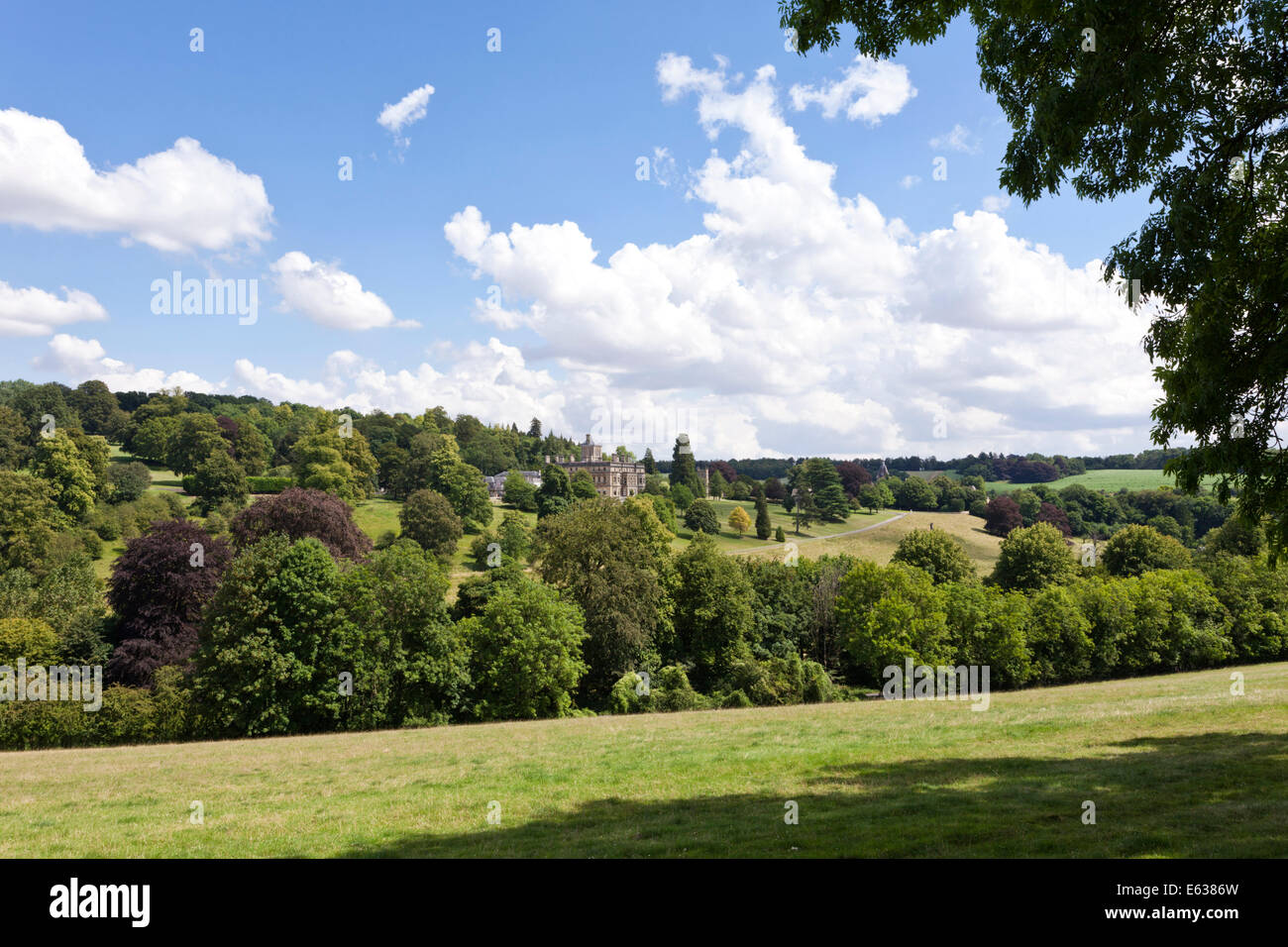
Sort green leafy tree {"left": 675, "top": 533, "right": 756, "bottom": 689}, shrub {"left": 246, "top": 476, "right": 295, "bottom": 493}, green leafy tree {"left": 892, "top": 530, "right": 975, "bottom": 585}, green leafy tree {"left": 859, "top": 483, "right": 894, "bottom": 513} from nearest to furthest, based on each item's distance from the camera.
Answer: green leafy tree {"left": 675, "top": 533, "right": 756, "bottom": 689}, green leafy tree {"left": 892, "top": 530, "right": 975, "bottom": 585}, shrub {"left": 246, "top": 476, "right": 295, "bottom": 493}, green leafy tree {"left": 859, "top": 483, "right": 894, "bottom": 513}

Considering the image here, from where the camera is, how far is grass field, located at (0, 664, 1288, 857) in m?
A: 9.54

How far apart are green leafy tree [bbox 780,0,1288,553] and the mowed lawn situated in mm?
80500

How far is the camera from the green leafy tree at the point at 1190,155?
28.5 feet

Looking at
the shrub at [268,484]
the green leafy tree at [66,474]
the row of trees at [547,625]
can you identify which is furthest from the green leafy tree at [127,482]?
the row of trees at [547,625]

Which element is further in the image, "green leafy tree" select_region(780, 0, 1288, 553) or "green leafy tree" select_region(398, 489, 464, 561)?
"green leafy tree" select_region(398, 489, 464, 561)

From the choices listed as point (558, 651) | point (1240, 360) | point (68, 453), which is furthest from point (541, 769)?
point (68, 453)

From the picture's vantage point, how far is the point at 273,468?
133875 millimetres

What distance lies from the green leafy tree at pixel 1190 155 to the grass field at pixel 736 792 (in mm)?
4833

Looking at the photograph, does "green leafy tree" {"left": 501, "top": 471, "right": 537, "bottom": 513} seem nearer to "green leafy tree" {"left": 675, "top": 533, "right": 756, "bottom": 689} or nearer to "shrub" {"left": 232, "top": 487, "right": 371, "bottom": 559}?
"shrub" {"left": 232, "top": 487, "right": 371, "bottom": 559}

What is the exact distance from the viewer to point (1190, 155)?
941 centimetres

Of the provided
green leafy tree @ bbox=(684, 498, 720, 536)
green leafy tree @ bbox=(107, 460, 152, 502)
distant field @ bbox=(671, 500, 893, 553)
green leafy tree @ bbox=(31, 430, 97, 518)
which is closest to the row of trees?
green leafy tree @ bbox=(31, 430, 97, 518)

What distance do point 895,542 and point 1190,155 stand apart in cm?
10565

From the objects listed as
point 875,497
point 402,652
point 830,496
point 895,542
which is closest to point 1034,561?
point 895,542
